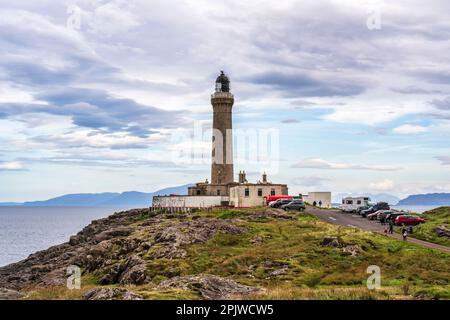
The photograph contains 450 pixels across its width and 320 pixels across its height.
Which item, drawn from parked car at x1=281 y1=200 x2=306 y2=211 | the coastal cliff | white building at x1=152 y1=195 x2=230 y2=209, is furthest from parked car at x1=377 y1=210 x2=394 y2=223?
white building at x1=152 y1=195 x2=230 y2=209

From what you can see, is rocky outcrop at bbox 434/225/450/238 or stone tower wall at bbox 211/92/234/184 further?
stone tower wall at bbox 211/92/234/184

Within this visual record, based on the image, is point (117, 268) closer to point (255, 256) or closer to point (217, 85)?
point (255, 256)

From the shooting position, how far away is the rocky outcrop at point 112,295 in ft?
93.0

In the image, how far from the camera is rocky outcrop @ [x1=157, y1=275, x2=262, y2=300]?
31016 millimetres

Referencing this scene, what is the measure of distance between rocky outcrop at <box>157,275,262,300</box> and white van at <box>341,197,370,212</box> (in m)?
50.4

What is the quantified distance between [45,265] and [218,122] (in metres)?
39.9

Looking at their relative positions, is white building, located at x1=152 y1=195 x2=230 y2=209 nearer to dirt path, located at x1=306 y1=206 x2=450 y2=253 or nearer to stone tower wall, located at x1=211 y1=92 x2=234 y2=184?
stone tower wall, located at x1=211 y1=92 x2=234 y2=184

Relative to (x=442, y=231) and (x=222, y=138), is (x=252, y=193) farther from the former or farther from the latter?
(x=442, y=231)

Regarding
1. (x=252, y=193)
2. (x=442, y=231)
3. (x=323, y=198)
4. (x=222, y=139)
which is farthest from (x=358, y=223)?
(x=222, y=139)

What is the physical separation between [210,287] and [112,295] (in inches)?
228

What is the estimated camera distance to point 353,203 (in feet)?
273

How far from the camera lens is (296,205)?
7312cm
